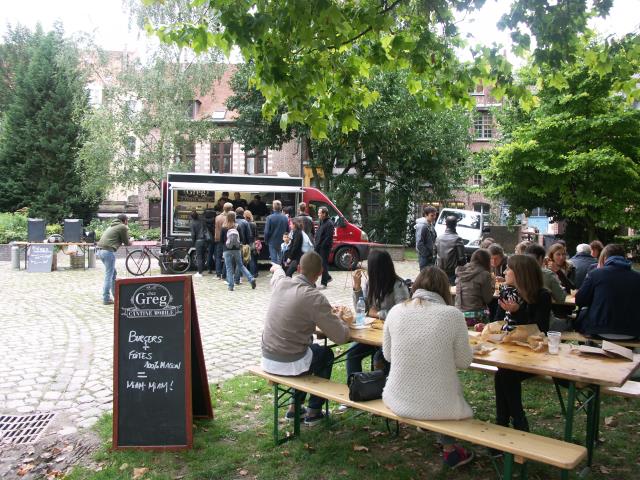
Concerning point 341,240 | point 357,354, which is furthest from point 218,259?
point 357,354

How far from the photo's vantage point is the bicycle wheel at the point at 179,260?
643 inches

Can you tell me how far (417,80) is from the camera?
24.2ft

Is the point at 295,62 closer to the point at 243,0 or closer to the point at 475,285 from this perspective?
the point at 243,0

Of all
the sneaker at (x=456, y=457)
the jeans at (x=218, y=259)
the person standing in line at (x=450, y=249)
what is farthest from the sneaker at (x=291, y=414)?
the jeans at (x=218, y=259)

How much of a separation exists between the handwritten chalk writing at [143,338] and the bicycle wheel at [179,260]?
1205cm

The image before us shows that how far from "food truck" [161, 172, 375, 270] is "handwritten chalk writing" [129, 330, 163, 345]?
12.1 m

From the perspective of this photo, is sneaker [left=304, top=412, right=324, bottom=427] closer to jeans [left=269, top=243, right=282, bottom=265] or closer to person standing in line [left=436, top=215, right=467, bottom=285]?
person standing in line [left=436, top=215, right=467, bottom=285]

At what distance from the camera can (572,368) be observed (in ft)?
12.5

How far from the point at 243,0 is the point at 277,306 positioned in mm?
2823

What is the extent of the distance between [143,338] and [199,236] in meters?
11.5

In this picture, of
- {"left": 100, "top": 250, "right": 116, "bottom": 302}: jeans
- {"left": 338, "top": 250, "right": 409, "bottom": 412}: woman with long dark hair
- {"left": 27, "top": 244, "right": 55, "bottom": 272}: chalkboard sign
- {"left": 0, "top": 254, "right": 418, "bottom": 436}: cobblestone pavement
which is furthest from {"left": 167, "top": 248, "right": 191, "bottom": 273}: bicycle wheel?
{"left": 338, "top": 250, "right": 409, "bottom": 412}: woman with long dark hair

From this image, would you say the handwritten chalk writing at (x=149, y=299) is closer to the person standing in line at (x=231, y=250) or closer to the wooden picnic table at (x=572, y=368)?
the wooden picnic table at (x=572, y=368)

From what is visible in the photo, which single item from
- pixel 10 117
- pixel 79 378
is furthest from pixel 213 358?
pixel 10 117

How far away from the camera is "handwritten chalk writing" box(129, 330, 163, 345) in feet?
14.9
